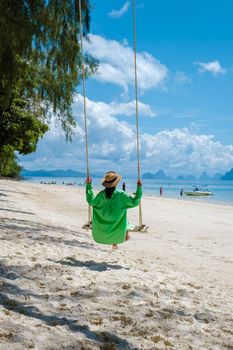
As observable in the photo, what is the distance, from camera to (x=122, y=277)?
7.26 metres

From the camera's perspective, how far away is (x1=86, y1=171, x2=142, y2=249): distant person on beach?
833 cm

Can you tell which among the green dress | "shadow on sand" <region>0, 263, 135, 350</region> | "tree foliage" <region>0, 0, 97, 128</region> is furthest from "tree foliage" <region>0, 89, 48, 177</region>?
"shadow on sand" <region>0, 263, 135, 350</region>

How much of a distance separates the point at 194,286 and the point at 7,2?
9.01 m

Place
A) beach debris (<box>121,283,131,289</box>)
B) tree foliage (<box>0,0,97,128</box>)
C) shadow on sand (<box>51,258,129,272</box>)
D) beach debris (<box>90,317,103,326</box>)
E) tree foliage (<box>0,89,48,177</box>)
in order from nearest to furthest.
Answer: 1. beach debris (<box>90,317,103,326</box>)
2. beach debris (<box>121,283,131,289</box>)
3. shadow on sand (<box>51,258,129,272</box>)
4. tree foliage (<box>0,0,97,128</box>)
5. tree foliage (<box>0,89,48,177</box>)


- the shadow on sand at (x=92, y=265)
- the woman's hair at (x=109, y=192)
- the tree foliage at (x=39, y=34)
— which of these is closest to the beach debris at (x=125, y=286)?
the shadow on sand at (x=92, y=265)

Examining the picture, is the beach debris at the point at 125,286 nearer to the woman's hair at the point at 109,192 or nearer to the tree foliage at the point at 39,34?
the woman's hair at the point at 109,192

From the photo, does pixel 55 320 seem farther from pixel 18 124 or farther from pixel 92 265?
pixel 18 124

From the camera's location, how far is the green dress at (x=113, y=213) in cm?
834

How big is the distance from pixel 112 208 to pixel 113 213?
10cm

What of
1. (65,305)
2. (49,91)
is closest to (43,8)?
(49,91)

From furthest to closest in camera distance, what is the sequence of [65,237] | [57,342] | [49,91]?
1. [49,91]
2. [65,237]
3. [57,342]

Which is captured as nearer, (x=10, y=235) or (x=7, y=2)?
(x=10, y=235)

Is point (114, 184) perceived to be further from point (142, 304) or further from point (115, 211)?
point (142, 304)

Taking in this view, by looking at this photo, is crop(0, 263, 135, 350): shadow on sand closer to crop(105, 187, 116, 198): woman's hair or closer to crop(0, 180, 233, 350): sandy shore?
crop(0, 180, 233, 350): sandy shore
